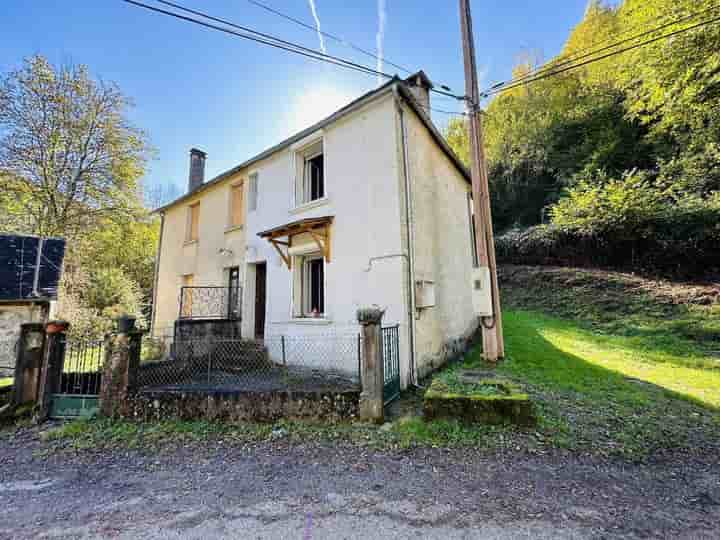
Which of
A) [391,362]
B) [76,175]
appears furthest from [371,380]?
[76,175]

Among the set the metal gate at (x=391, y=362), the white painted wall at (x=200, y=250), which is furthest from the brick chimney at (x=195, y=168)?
the metal gate at (x=391, y=362)

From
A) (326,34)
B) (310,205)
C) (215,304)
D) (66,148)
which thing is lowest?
(215,304)

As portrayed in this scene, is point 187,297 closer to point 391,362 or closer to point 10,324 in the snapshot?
point 10,324

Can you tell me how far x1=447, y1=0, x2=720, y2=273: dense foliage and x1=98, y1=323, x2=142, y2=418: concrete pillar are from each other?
34.4 feet

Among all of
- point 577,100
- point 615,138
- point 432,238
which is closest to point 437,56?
point 432,238

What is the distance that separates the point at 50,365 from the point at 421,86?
9.92m

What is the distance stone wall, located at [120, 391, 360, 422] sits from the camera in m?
4.44

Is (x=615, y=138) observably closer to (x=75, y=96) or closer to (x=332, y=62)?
(x=332, y=62)

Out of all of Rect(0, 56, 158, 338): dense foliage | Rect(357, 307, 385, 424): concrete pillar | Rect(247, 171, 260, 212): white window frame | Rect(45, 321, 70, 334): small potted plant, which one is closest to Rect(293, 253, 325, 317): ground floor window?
Rect(247, 171, 260, 212): white window frame

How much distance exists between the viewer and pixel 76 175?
42.9 feet

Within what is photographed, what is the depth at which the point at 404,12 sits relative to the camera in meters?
7.05

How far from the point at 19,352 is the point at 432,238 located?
8.36 meters

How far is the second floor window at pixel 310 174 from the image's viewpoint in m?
8.09

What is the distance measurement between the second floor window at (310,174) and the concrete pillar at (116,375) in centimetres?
498
